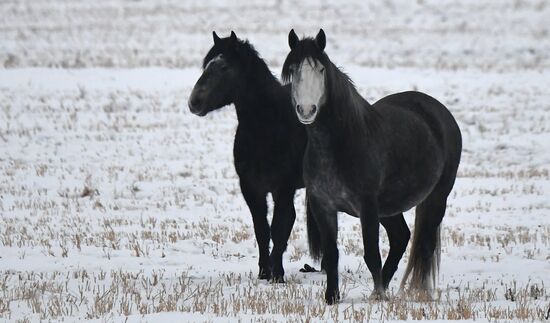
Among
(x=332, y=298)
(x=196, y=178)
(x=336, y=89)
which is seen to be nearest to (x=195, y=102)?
(x=336, y=89)

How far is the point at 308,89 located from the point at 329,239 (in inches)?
53.5

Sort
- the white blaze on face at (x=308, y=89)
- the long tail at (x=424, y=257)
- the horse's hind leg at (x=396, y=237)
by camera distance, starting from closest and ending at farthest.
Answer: the white blaze on face at (x=308, y=89), the long tail at (x=424, y=257), the horse's hind leg at (x=396, y=237)

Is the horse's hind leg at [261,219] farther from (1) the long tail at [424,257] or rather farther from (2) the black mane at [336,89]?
(2) the black mane at [336,89]

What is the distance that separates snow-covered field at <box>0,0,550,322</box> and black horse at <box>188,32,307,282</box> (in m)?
0.58

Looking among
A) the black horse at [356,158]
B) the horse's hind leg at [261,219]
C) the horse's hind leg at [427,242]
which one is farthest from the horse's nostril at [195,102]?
the horse's hind leg at [427,242]

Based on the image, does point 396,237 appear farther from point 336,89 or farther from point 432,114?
point 336,89

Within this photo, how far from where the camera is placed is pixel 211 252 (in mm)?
9531

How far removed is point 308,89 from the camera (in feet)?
21.1

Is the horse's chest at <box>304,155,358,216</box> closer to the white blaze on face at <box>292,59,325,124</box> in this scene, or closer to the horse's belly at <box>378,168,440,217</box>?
the horse's belly at <box>378,168,440,217</box>

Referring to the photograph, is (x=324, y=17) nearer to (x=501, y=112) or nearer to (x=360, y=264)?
(x=501, y=112)

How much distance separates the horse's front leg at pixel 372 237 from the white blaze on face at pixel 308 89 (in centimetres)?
91

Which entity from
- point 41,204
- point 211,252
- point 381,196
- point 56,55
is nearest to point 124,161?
point 41,204

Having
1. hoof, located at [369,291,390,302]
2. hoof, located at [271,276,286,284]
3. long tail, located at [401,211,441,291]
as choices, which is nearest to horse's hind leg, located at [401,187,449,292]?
long tail, located at [401,211,441,291]

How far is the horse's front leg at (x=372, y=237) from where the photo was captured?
6.75 m
